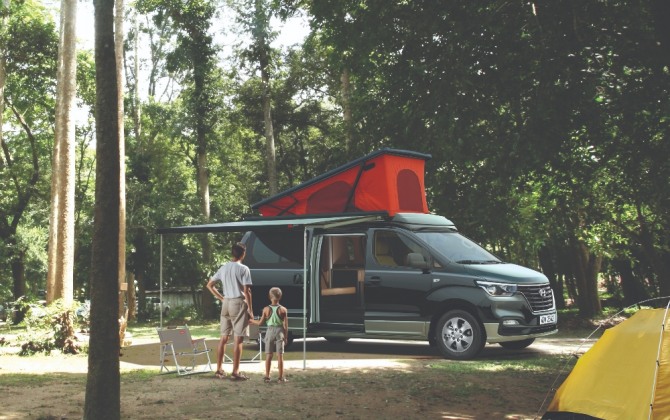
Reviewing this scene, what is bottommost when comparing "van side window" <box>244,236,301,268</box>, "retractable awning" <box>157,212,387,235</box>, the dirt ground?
the dirt ground

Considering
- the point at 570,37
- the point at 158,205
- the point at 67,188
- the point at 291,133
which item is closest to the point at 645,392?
the point at 570,37

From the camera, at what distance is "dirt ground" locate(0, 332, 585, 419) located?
8234 millimetres

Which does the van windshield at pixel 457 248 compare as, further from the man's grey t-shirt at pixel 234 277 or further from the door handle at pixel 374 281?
the man's grey t-shirt at pixel 234 277

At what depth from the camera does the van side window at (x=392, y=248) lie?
42.6ft

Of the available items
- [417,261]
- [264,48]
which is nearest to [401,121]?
[417,261]

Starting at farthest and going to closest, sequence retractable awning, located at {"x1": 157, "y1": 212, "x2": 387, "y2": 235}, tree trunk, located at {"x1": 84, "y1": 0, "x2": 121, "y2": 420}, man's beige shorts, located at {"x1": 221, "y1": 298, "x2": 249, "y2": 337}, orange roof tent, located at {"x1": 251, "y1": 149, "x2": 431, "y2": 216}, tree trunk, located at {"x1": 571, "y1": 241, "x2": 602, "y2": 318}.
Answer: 1. tree trunk, located at {"x1": 571, "y1": 241, "x2": 602, "y2": 318}
2. orange roof tent, located at {"x1": 251, "y1": 149, "x2": 431, "y2": 216}
3. retractable awning, located at {"x1": 157, "y1": 212, "x2": 387, "y2": 235}
4. man's beige shorts, located at {"x1": 221, "y1": 298, "x2": 249, "y2": 337}
5. tree trunk, located at {"x1": 84, "y1": 0, "x2": 121, "y2": 420}

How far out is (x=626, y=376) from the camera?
7469 mm

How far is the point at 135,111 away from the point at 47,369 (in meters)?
24.6

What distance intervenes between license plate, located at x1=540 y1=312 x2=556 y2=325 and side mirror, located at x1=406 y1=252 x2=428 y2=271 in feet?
6.75

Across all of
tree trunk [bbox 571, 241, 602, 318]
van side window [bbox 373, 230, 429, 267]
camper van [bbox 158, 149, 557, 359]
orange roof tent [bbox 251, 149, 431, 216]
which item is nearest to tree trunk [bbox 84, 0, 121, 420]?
camper van [bbox 158, 149, 557, 359]

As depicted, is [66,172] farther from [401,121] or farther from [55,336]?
[401,121]

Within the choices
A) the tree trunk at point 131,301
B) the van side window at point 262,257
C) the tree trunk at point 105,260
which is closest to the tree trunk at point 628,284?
the tree trunk at point 131,301

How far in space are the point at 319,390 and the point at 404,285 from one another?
145 inches

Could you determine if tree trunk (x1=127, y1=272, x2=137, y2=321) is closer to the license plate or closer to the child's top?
the license plate
